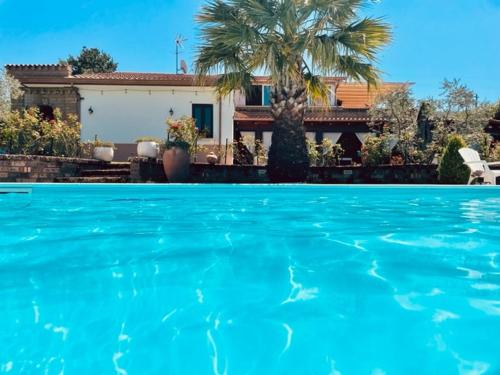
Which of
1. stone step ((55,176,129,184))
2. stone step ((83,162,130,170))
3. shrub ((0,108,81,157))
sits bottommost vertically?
stone step ((55,176,129,184))

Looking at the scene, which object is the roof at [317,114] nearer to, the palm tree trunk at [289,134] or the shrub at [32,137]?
the palm tree trunk at [289,134]

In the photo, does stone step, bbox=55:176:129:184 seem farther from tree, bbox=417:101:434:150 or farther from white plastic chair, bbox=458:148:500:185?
tree, bbox=417:101:434:150

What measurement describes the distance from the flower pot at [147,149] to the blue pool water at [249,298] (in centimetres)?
867

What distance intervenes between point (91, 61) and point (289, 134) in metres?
36.2

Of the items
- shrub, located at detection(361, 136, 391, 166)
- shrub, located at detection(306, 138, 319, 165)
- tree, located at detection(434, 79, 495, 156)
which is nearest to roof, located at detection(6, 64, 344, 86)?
shrub, located at detection(306, 138, 319, 165)

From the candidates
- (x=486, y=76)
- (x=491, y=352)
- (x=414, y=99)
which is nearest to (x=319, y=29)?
(x=414, y=99)

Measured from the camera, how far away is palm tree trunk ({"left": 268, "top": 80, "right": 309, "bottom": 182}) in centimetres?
1294

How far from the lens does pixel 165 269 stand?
127 inches

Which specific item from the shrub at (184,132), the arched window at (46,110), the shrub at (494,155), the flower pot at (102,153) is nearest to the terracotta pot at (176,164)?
the shrub at (184,132)

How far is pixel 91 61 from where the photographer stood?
43531 millimetres

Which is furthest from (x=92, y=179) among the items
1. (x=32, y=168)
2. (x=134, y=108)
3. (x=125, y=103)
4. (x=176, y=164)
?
(x=125, y=103)

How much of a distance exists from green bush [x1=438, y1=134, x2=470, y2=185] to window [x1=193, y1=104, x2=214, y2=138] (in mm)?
10301

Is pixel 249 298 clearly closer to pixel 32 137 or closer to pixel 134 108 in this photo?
pixel 32 137

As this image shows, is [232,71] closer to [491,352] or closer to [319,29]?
[319,29]
